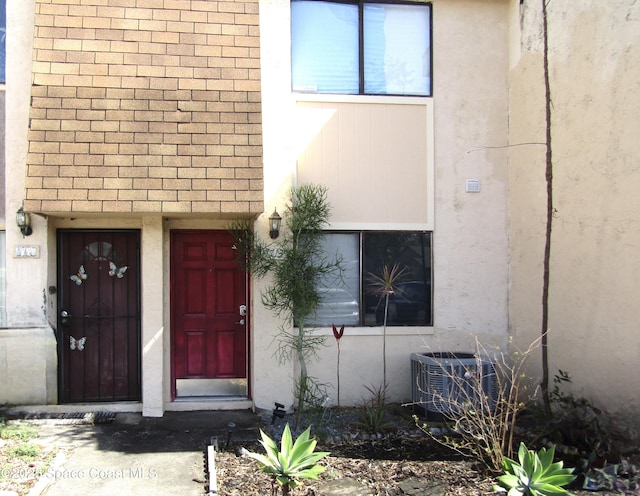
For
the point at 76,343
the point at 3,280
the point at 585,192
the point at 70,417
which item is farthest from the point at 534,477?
the point at 3,280

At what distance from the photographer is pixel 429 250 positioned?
7.61m

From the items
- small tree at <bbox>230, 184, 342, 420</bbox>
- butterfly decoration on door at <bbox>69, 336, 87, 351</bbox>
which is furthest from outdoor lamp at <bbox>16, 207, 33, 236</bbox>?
small tree at <bbox>230, 184, 342, 420</bbox>

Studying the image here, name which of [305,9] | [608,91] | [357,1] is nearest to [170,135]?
[305,9]

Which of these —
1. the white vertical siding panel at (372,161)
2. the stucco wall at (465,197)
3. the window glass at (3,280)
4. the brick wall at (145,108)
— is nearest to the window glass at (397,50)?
the stucco wall at (465,197)

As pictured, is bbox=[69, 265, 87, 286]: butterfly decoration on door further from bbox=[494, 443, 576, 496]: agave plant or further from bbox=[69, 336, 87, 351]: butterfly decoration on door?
bbox=[494, 443, 576, 496]: agave plant

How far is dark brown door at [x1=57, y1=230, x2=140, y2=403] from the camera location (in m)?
7.11

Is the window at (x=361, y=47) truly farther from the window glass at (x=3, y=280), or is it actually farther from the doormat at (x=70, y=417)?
the doormat at (x=70, y=417)

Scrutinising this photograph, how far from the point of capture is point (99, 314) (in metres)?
7.16

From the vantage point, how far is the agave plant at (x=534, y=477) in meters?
4.21

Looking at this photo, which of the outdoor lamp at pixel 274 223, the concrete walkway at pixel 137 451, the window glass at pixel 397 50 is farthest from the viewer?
the window glass at pixel 397 50

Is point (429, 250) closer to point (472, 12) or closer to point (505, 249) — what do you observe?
point (505, 249)

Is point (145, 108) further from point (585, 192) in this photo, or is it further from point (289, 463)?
point (585, 192)

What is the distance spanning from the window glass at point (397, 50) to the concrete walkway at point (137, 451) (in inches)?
184

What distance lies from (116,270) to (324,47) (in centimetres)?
396
